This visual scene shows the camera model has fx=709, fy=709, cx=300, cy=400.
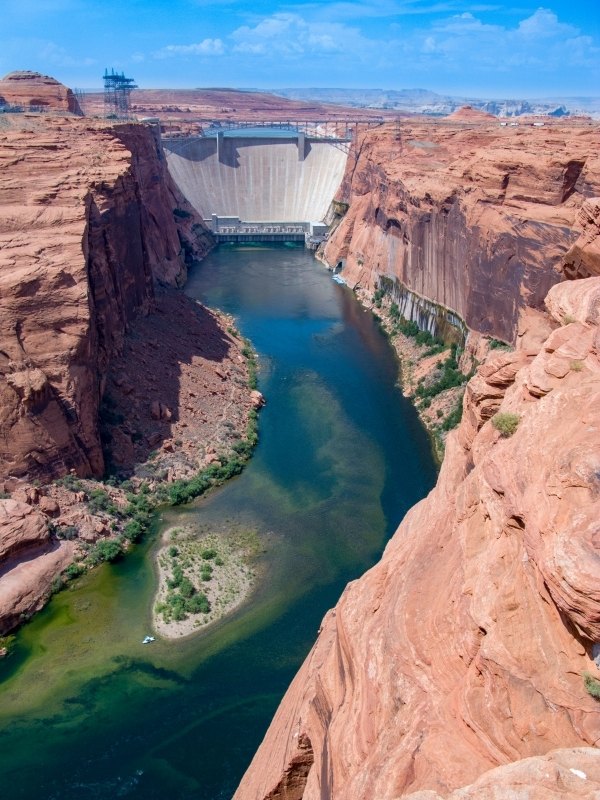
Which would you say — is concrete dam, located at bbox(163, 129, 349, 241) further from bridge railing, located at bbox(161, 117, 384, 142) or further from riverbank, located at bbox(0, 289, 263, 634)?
riverbank, located at bbox(0, 289, 263, 634)

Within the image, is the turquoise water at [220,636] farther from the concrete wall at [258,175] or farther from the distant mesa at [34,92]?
the distant mesa at [34,92]

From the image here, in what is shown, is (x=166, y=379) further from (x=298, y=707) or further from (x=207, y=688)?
(x=298, y=707)

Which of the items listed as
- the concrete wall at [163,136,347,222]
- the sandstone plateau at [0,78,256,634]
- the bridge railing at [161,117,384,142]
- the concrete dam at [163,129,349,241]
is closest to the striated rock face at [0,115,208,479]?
the sandstone plateau at [0,78,256,634]

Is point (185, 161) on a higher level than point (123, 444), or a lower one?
higher

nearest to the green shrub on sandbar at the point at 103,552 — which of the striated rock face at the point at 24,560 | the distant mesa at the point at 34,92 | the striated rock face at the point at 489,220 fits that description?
the striated rock face at the point at 24,560

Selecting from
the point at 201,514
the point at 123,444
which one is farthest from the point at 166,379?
the point at 201,514
